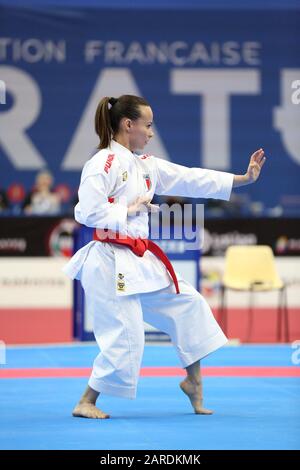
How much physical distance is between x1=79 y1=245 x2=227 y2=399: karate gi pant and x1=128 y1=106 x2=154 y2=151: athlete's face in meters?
0.63

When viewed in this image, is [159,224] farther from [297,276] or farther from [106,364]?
[106,364]

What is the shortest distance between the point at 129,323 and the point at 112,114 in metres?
1.17

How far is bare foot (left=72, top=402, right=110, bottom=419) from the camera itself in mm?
4820

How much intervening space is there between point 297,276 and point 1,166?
6.73 metres

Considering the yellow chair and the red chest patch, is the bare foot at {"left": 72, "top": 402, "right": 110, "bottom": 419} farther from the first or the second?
the yellow chair

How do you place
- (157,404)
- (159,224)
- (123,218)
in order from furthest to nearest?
(159,224), (157,404), (123,218)

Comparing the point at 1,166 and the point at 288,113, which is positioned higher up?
the point at 288,113

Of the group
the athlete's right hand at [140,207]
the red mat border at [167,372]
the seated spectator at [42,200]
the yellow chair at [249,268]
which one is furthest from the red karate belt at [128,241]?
the seated spectator at [42,200]

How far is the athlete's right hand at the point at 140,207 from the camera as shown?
4820mm

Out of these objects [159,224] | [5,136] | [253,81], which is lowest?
[159,224]

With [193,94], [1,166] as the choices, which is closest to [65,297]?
[1,166]

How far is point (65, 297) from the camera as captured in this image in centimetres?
1156
